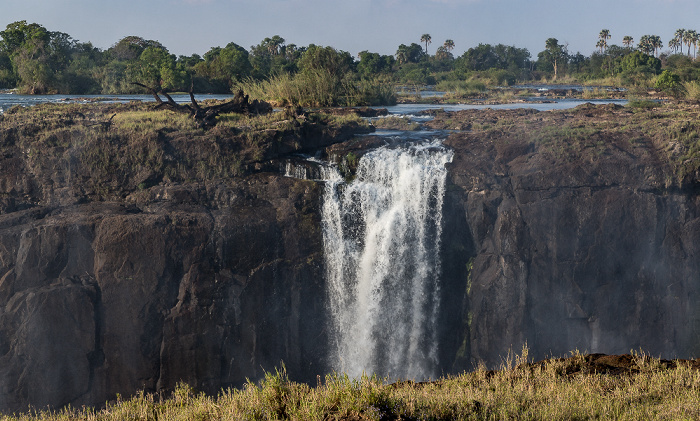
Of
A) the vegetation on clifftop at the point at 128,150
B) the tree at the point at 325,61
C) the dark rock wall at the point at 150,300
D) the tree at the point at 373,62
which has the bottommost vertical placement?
the dark rock wall at the point at 150,300

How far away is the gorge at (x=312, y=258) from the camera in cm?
1520

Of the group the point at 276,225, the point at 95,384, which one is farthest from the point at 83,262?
the point at 276,225

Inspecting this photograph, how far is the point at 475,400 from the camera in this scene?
7.43 m

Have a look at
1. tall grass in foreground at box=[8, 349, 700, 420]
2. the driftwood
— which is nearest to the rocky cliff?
the driftwood

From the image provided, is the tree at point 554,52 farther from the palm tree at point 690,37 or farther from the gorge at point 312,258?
the gorge at point 312,258

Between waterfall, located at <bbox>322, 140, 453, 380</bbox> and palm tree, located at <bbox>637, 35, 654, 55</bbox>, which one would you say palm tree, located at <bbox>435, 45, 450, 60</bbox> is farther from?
waterfall, located at <bbox>322, 140, 453, 380</bbox>

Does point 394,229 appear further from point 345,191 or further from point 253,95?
point 253,95

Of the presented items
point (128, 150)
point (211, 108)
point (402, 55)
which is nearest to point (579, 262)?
point (211, 108)

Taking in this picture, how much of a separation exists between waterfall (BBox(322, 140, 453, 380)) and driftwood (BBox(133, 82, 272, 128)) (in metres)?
5.38

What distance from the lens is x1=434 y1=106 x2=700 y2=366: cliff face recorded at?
1627 centimetres

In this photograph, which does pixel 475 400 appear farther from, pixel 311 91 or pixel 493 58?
pixel 493 58

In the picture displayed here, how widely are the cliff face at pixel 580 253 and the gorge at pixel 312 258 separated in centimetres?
4

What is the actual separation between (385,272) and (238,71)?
101 ft

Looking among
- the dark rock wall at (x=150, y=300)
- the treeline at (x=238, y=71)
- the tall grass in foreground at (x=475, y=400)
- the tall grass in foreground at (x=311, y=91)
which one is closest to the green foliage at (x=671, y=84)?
the treeline at (x=238, y=71)
